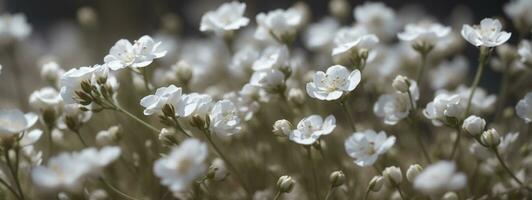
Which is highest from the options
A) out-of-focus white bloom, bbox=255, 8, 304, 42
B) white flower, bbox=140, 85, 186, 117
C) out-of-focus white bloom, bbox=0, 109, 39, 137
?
out-of-focus white bloom, bbox=0, 109, 39, 137

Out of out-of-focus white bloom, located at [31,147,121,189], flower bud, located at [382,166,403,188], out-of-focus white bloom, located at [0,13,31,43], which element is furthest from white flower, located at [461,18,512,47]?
out-of-focus white bloom, located at [0,13,31,43]

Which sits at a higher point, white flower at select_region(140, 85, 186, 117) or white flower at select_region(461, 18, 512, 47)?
white flower at select_region(140, 85, 186, 117)

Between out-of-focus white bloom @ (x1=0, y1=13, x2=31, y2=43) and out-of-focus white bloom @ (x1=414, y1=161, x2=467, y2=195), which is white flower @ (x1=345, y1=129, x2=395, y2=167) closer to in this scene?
out-of-focus white bloom @ (x1=414, y1=161, x2=467, y2=195)

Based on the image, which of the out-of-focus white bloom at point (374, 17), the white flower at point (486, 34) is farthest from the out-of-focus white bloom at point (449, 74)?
the white flower at point (486, 34)

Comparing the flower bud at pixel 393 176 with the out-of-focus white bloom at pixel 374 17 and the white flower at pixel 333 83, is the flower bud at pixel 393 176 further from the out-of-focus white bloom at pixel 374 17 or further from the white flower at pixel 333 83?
the out-of-focus white bloom at pixel 374 17

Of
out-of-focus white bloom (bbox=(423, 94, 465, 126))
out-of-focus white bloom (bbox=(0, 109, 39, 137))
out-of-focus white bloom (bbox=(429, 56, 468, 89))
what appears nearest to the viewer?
out-of-focus white bloom (bbox=(0, 109, 39, 137))

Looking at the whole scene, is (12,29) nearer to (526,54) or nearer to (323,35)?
(323,35)

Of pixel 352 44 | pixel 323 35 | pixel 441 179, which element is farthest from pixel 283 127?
pixel 323 35
